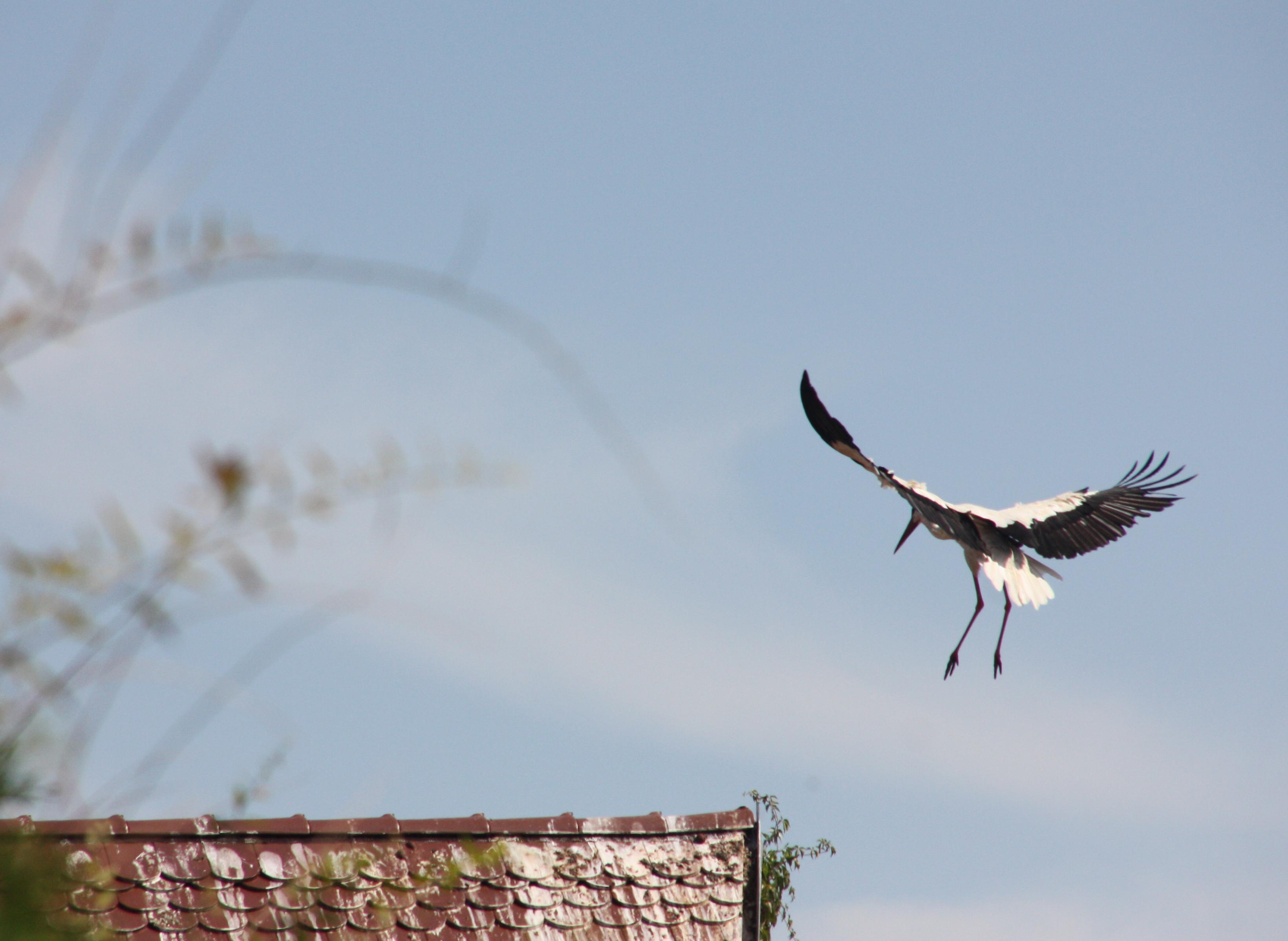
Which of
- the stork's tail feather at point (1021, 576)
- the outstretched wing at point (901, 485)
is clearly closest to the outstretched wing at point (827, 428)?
the outstretched wing at point (901, 485)

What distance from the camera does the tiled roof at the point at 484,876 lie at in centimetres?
416

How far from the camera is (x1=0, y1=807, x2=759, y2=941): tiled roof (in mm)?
4160

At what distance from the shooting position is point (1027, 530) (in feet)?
34.0

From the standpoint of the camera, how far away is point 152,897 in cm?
429

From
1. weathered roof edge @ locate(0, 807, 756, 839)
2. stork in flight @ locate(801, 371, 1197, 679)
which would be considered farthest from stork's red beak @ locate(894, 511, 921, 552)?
weathered roof edge @ locate(0, 807, 756, 839)

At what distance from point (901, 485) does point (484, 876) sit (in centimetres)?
579

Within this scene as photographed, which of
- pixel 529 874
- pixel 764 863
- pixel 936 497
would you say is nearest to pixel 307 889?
pixel 529 874

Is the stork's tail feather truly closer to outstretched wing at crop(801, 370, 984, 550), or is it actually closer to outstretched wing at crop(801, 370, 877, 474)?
outstretched wing at crop(801, 370, 984, 550)

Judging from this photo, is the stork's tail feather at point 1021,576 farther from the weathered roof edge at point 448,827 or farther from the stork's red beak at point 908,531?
the weathered roof edge at point 448,827

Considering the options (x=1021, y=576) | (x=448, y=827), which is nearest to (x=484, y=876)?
(x=448, y=827)

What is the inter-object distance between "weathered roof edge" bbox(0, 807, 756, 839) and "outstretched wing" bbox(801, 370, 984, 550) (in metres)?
3.22

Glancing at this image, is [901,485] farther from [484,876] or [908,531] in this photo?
[484,876]

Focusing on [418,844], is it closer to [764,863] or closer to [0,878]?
[0,878]

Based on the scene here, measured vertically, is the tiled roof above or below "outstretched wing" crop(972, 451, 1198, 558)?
below
